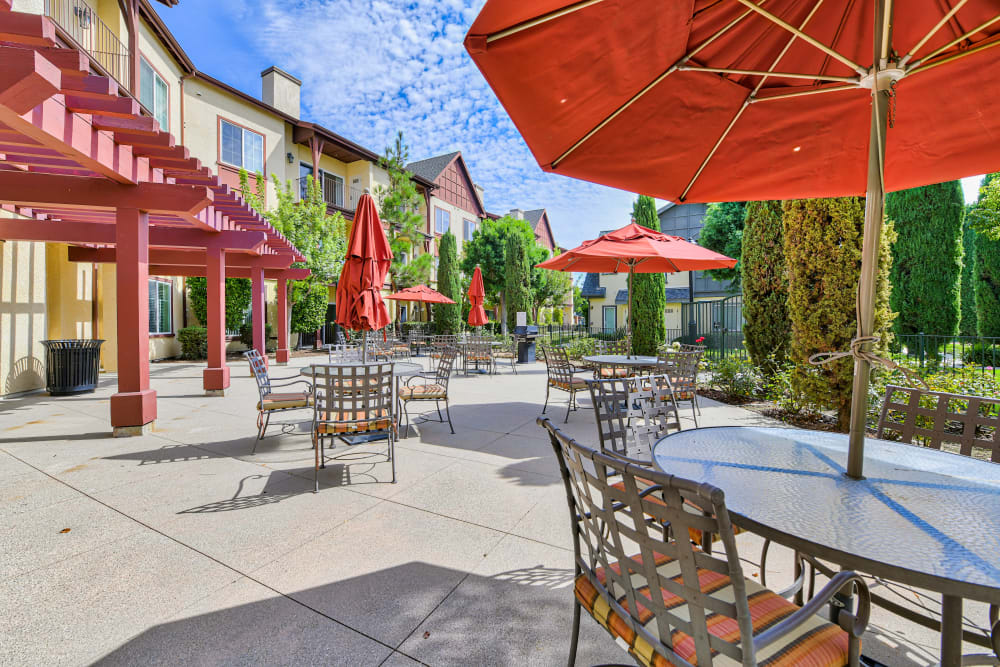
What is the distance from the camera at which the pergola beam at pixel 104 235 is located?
23.8ft

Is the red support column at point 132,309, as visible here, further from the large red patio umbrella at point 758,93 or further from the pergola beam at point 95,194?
the large red patio umbrella at point 758,93

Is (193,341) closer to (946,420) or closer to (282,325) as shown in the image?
(282,325)

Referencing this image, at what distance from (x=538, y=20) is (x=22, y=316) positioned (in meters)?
11.2

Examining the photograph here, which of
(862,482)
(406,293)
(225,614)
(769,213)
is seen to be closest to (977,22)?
(862,482)

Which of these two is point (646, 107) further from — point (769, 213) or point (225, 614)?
point (769, 213)

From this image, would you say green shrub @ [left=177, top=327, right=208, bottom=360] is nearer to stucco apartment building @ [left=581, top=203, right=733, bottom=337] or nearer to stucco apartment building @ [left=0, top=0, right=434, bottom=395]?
stucco apartment building @ [left=0, top=0, right=434, bottom=395]

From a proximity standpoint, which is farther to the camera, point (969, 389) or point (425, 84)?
point (425, 84)

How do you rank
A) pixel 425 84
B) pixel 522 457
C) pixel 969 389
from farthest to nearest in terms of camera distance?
pixel 425 84 < pixel 969 389 < pixel 522 457

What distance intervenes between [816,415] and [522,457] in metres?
4.57

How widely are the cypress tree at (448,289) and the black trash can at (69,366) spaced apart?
1549cm

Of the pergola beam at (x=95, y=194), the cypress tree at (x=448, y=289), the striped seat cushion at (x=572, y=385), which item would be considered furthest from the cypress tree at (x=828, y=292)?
the cypress tree at (x=448, y=289)

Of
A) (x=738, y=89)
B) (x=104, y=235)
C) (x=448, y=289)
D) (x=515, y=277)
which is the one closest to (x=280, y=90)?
(x=448, y=289)

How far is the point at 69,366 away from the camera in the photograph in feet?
26.7

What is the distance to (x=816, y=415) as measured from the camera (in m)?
6.24
